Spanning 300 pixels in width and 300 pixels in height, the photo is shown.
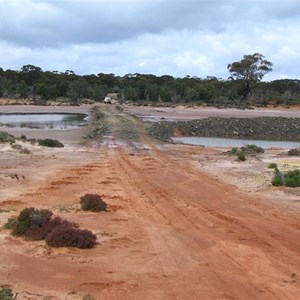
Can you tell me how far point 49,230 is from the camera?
9945 millimetres

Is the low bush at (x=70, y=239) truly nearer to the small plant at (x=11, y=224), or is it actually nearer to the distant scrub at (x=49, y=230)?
the distant scrub at (x=49, y=230)

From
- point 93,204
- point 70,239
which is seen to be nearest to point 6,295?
point 70,239

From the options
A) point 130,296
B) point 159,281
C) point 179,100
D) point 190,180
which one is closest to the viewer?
point 130,296

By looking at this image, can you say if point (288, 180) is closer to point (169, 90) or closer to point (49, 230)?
point (49, 230)

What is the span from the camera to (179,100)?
335ft

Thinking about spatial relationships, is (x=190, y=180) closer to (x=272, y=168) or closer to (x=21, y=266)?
(x=272, y=168)

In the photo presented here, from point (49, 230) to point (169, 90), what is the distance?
96795mm

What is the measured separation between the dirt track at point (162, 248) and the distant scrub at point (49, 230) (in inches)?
8.7

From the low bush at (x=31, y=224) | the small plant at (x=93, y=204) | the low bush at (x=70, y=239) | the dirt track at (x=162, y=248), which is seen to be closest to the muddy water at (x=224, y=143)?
the dirt track at (x=162, y=248)

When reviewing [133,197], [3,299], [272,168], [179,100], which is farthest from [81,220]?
[179,100]

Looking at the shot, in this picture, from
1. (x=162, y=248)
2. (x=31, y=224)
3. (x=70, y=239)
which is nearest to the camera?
(x=70, y=239)

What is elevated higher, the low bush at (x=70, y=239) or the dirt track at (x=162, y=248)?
the low bush at (x=70, y=239)

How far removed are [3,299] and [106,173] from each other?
44.9ft

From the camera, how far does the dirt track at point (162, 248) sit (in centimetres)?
732
